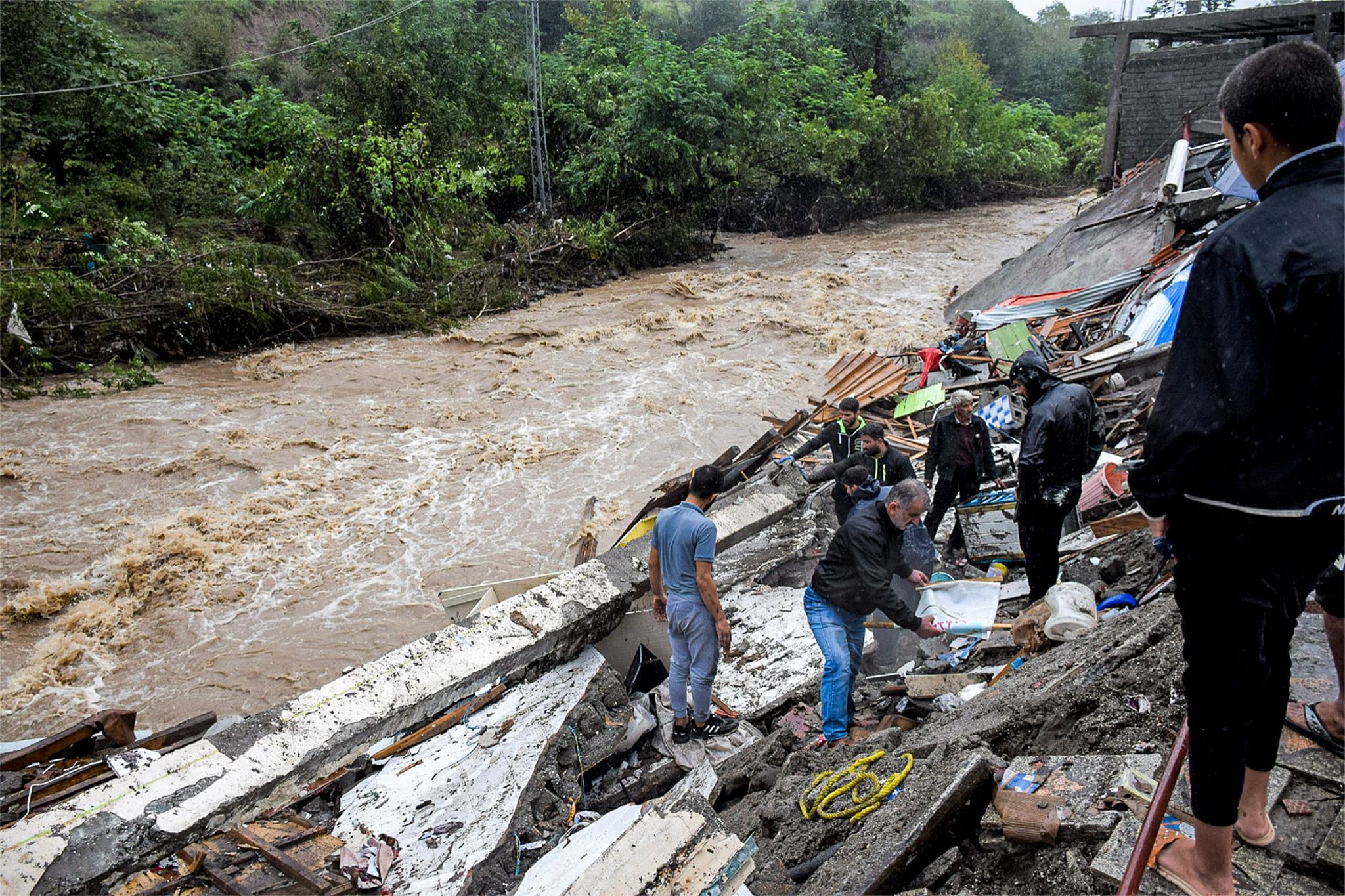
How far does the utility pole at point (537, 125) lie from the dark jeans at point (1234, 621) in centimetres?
1974

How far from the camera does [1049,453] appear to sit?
15.8 ft

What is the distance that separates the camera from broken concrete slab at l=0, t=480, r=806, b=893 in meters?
3.19

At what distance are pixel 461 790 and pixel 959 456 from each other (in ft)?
14.2

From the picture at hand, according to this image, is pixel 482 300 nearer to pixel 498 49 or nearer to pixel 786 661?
pixel 498 49

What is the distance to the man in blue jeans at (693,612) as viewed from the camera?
437cm

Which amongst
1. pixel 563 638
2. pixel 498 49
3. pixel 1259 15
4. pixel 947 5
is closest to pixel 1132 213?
pixel 1259 15

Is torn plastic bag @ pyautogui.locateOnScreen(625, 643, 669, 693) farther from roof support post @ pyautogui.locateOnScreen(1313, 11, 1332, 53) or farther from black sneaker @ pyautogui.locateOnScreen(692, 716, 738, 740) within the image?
roof support post @ pyautogui.locateOnScreen(1313, 11, 1332, 53)

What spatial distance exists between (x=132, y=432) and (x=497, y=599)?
863cm

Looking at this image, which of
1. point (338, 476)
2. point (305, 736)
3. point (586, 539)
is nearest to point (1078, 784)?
point (305, 736)

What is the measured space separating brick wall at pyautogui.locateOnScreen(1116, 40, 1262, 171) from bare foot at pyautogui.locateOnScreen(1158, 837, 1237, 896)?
1710cm

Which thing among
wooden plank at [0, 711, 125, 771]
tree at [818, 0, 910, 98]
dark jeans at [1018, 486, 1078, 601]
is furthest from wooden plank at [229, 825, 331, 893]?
tree at [818, 0, 910, 98]

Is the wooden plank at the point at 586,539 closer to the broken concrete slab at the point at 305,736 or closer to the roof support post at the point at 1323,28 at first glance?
the broken concrete slab at the point at 305,736

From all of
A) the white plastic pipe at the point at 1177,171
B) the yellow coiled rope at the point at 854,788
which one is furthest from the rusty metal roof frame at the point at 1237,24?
the yellow coiled rope at the point at 854,788

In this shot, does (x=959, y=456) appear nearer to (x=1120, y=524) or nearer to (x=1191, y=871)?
(x=1120, y=524)
